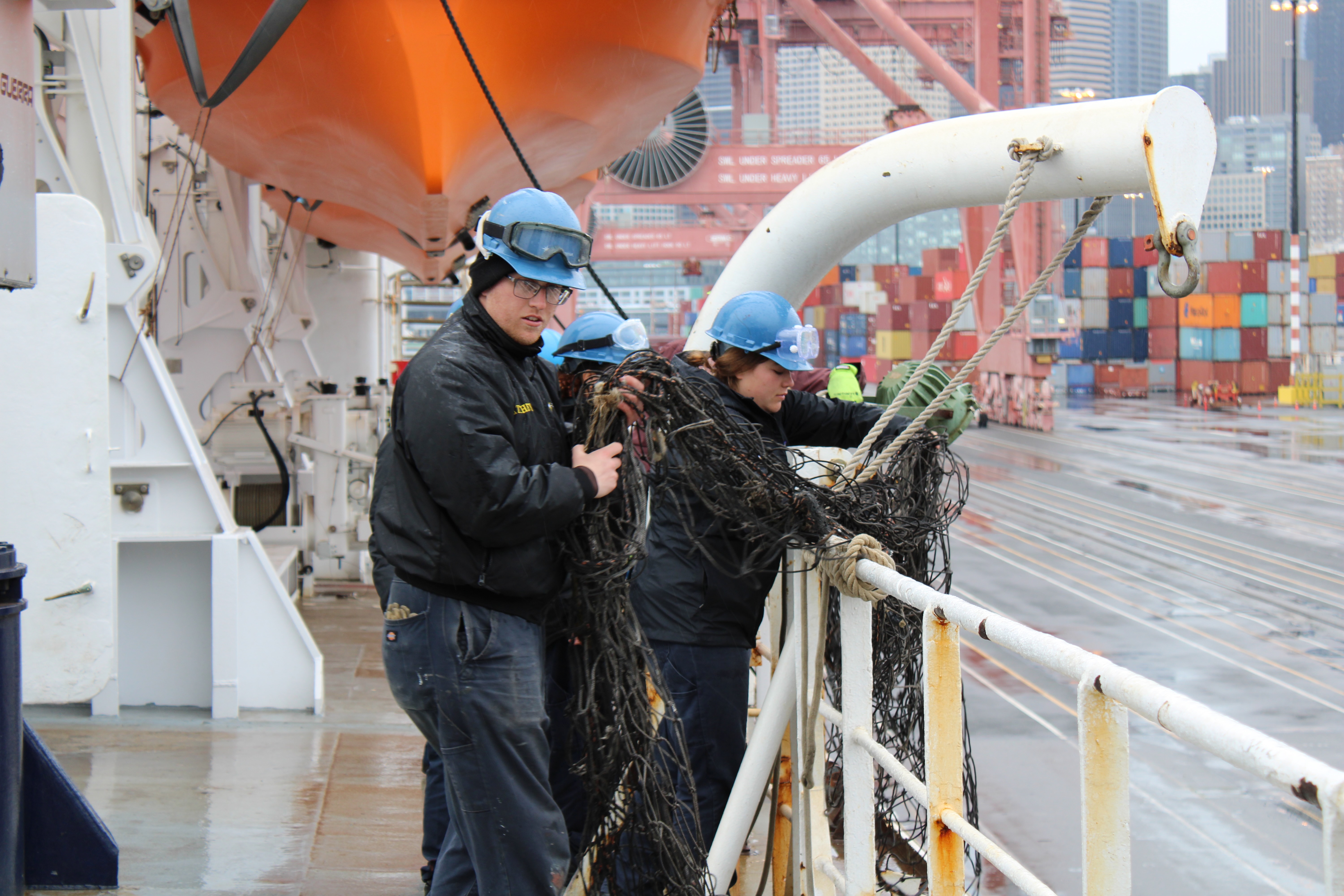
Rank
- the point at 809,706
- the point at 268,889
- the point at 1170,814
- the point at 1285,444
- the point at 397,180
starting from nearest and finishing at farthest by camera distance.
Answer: the point at 809,706 < the point at 268,889 < the point at 1170,814 < the point at 397,180 < the point at 1285,444

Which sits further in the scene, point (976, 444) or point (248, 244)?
point (976, 444)

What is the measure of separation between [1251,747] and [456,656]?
148 centimetres

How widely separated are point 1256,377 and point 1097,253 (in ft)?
26.3

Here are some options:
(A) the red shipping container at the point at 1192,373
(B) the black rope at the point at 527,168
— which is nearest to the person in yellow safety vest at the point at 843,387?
(B) the black rope at the point at 527,168

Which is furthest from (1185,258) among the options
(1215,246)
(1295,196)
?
(1215,246)

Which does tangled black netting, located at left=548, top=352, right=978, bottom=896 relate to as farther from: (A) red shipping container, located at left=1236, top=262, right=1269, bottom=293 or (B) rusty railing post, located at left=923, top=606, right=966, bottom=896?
(A) red shipping container, located at left=1236, top=262, right=1269, bottom=293

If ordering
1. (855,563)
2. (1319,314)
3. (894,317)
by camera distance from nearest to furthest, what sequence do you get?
(855,563) → (1319,314) → (894,317)

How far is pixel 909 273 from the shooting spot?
6203cm

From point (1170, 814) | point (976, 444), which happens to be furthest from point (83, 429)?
point (976, 444)

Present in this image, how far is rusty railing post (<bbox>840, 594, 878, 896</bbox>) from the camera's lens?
263 centimetres

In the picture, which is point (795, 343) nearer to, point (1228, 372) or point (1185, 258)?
point (1185, 258)

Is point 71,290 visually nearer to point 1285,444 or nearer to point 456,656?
point 456,656

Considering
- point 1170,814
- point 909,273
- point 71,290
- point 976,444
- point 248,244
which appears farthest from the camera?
point 909,273

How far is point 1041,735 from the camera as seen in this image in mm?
6887
